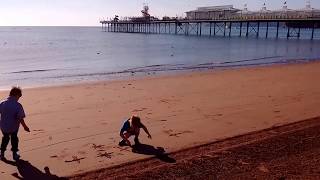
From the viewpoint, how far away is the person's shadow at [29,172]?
6.17 m

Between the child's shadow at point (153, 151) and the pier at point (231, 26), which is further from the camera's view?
the pier at point (231, 26)

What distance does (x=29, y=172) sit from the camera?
6391 mm

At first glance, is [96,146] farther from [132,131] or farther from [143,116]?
[143,116]

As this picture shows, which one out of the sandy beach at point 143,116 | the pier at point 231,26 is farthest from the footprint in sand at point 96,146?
the pier at point 231,26

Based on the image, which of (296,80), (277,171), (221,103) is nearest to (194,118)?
(221,103)

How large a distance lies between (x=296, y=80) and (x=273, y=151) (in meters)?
11.9

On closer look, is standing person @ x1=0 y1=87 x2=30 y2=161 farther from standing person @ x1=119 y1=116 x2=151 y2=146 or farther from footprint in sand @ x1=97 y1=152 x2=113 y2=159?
standing person @ x1=119 y1=116 x2=151 y2=146

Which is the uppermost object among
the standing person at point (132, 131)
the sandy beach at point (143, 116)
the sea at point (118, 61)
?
the standing person at point (132, 131)

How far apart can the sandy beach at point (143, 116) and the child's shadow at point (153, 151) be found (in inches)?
3.9

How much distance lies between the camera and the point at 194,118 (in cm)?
1016

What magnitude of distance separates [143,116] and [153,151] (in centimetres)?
286

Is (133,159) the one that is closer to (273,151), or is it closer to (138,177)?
(138,177)

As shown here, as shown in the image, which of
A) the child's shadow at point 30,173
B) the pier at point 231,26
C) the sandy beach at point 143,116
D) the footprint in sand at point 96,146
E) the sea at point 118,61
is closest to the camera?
the child's shadow at point 30,173

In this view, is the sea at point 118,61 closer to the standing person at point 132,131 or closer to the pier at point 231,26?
the standing person at point 132,131
